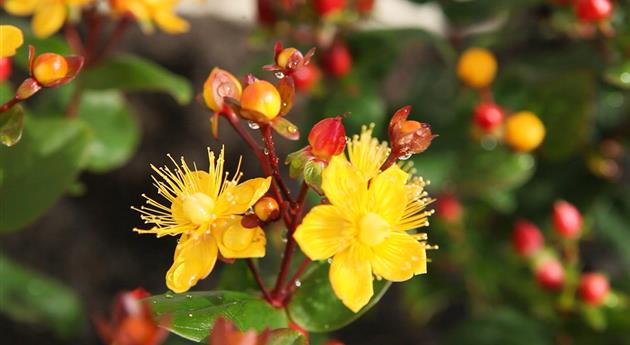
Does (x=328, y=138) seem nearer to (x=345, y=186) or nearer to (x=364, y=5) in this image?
(x=345, y=186)

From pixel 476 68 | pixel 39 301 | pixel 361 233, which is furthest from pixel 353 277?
pixel 39 301

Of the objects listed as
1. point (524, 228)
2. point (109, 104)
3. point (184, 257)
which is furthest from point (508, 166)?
point (184, 257)

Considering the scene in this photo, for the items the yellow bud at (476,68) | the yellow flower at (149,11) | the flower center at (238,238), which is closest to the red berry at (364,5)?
the yellow bud at (476,68)

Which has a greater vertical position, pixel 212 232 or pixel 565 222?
pixel 565 222

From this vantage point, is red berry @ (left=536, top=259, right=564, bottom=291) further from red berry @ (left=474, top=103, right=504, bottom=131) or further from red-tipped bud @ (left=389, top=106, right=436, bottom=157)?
red-tipped bud @ (left=389, top=106, right=436, bottom=157)

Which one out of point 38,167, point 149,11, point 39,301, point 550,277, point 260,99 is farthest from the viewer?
point 39,301

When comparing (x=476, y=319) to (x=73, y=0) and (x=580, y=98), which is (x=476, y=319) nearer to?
(x=580, y=98)
